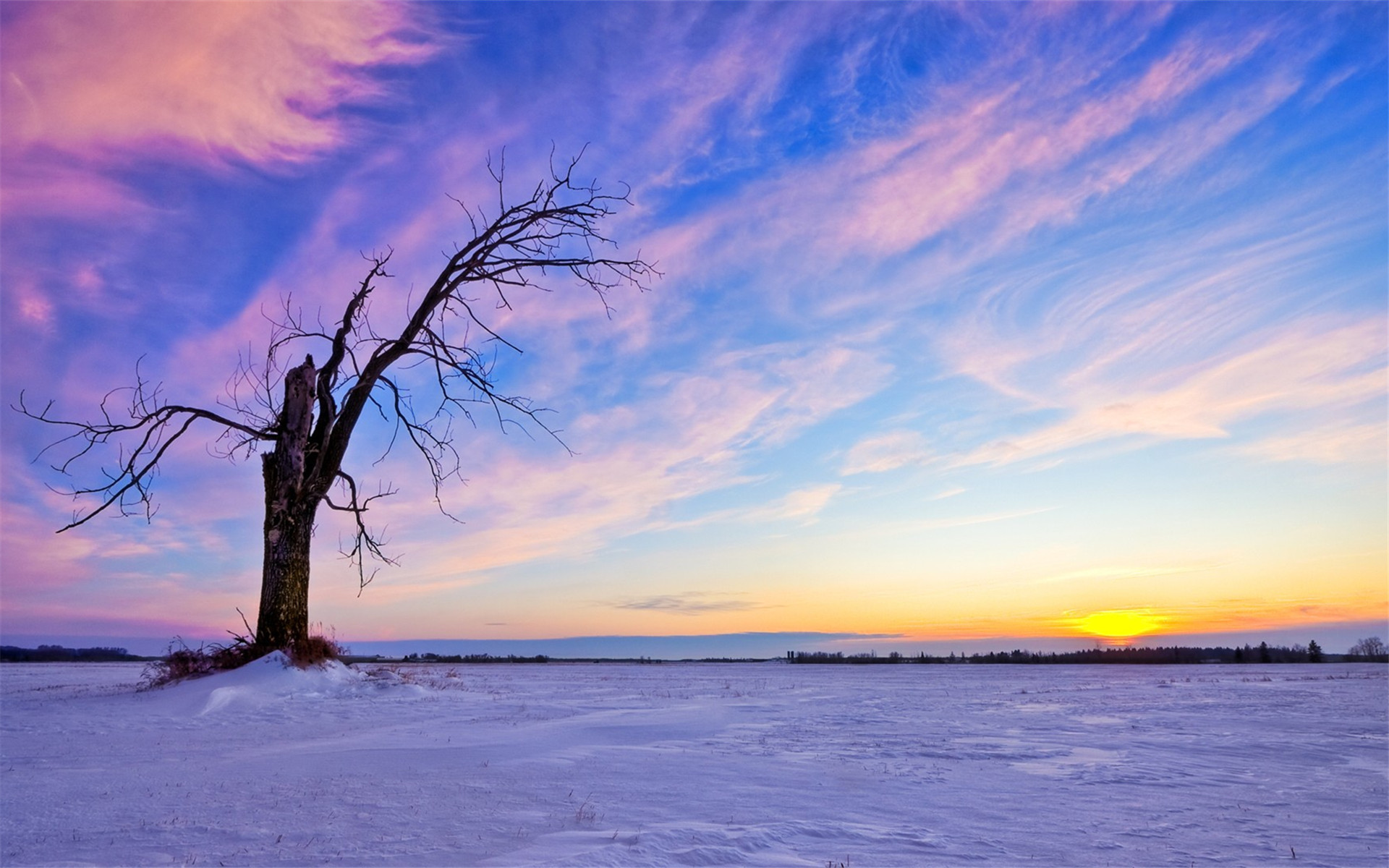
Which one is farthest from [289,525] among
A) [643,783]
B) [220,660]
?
[643,783]

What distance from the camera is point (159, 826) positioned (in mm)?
4027

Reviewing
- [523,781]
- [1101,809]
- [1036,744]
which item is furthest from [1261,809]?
[523,781]

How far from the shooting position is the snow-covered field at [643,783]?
12.8ft

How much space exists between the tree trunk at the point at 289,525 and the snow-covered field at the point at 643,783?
98cm

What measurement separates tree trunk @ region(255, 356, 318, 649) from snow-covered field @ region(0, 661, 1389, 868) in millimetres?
980

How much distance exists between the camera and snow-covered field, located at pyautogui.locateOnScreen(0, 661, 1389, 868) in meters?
3.90

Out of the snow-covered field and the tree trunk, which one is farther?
the tree trunk

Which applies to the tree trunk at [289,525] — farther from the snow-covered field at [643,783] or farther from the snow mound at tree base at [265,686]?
the snow-covered field at [643,783]

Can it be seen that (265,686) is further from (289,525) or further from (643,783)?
(643,783)

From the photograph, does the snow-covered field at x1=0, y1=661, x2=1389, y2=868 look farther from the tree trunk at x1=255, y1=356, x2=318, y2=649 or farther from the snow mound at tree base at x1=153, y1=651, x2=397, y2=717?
the tree trunk at x1=255, y1=356, x2=318, y2=649

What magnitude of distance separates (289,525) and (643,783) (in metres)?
9.19

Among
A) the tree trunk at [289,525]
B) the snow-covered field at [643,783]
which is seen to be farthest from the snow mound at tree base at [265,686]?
the tree trunk at [289,525]

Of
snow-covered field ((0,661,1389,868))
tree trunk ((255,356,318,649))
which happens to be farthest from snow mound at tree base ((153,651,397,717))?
tree trunk ((255,356,318,649))

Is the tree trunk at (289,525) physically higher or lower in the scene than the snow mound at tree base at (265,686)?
higher
